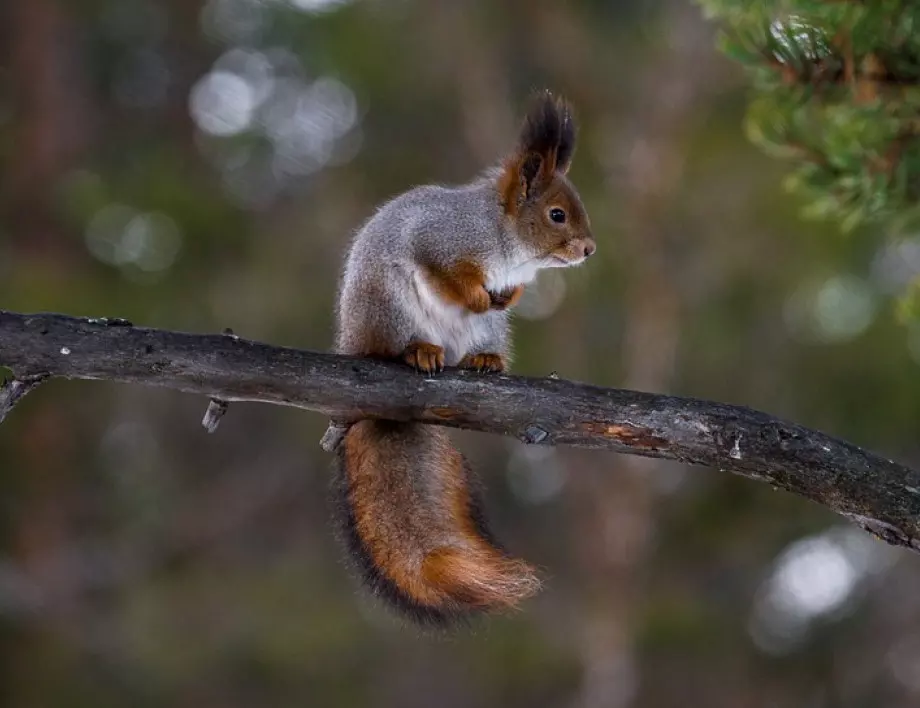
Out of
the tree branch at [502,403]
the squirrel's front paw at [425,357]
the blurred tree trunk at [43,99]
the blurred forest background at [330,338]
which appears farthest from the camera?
the blurred tree trunk at [43,99]

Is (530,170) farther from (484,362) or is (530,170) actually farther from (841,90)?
(841,90)

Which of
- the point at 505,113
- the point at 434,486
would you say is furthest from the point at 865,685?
the point at 434,486

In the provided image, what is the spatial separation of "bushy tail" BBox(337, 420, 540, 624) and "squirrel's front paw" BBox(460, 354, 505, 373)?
0.15 m

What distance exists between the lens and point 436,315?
230cm

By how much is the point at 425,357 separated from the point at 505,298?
37 centimetres

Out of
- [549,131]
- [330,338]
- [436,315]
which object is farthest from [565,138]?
[330,338]

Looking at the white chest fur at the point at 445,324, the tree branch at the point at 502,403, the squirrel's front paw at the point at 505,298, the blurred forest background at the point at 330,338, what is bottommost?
the tree branch at the point at 502,403

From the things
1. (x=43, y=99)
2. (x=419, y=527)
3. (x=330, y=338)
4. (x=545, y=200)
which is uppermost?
(x=43, y=99)

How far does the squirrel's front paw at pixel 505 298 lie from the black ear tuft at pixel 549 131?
0.86ft

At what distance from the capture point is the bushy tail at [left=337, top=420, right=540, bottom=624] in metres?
1.87

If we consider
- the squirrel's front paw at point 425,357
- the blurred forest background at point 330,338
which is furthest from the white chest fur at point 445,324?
the blurred forest background at point 330,338

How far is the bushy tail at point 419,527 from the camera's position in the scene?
1872 mm

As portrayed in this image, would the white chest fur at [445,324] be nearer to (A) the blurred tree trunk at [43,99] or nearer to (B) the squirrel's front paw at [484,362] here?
(B) the squirrel's front paw at [484,362]

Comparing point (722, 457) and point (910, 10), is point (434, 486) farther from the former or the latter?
point (910, 10)
